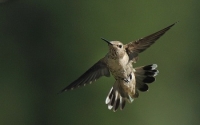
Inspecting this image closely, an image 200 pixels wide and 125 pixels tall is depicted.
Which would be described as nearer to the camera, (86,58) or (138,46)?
(138,46)

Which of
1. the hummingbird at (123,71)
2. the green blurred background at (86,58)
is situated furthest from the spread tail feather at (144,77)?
the green blurred background at (86,58)

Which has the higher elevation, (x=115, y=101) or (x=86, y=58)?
(x=86, y=58)

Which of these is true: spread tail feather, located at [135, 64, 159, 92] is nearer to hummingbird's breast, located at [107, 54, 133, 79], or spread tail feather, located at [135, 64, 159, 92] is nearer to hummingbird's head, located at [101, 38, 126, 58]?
hummingbird's breast, located at [107, 54, 133, 79]

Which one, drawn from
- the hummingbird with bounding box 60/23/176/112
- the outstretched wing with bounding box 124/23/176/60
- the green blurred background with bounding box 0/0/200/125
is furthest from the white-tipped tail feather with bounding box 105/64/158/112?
the green blurred background with bounding box 0/0/200/125

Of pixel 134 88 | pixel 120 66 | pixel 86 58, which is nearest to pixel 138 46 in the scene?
pixel 120 66

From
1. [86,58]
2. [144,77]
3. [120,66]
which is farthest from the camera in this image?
[86,58]

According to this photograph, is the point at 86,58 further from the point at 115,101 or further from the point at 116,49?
the point at 116,49
